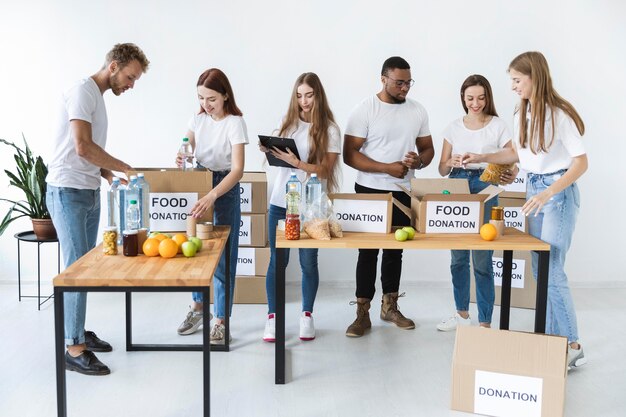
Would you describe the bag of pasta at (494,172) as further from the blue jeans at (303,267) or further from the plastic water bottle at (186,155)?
the plastic water bottle at (186,155)

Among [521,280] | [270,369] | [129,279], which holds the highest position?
[129,279]

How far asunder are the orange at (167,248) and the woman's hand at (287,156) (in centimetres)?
101

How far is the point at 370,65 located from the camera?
4.95m

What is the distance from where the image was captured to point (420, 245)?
2979 millimetres

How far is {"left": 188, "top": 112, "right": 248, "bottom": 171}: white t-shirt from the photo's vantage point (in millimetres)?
3484

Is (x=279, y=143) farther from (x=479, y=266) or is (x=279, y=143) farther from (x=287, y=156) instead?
(x=479, y=266)

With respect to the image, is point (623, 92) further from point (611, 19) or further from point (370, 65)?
point (370, 65)

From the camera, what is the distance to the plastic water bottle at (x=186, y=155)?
139 inches

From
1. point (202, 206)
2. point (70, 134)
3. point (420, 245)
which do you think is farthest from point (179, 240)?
point (420, 245)

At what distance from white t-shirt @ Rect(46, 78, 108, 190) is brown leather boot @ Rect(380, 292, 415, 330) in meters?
1.88

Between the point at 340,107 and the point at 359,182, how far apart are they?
1253mm

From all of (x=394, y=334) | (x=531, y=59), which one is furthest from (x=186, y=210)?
(x=531, y=59)

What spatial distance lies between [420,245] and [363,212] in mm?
361

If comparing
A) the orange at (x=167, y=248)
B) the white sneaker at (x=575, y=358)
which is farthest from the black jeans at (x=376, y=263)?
the orange at (x=167, y=248)
